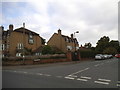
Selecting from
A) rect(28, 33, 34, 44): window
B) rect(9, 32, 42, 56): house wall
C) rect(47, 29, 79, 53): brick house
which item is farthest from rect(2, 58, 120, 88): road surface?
rect(47, 29, 79, 53): brick house

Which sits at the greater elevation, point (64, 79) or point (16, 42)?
point (16, 42)

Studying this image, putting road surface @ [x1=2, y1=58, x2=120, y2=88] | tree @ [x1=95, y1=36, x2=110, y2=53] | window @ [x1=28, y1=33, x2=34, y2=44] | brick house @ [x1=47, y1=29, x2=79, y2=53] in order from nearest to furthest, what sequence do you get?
road surface @ [x1=2, y1=58, x2=120, y2=88] < window @ [x1=28, y1=33, x2=34, y2=44] < brick house @ [x1=47, y1=29, x2=79, y2=53] < tree @ [x1=95, y1=36, x2=110, y2=53]

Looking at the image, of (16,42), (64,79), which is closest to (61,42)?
(16,42)

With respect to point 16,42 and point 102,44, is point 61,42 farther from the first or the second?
point 102,44

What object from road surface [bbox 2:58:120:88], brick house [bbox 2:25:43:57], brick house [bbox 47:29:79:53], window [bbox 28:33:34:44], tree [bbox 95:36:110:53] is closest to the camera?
road surface [bbox 2:58:120:88]

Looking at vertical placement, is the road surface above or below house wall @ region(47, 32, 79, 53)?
below

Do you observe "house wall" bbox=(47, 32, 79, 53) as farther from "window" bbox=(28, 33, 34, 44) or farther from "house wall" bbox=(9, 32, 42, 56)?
"window" bbox=(28, 33, 34, 44)

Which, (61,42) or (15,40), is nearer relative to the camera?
(15,40)

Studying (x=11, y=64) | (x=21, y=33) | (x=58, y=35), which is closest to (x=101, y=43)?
(x=58, y=35)

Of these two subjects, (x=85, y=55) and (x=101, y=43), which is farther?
(x=101, y=43)

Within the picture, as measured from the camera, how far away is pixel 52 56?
27.7 m

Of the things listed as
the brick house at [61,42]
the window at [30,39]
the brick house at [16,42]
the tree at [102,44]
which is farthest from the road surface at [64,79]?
the tree at [102,44]

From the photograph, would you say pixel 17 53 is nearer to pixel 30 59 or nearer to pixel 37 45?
pixel 37 45

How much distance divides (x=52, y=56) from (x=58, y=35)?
74.5 feet
